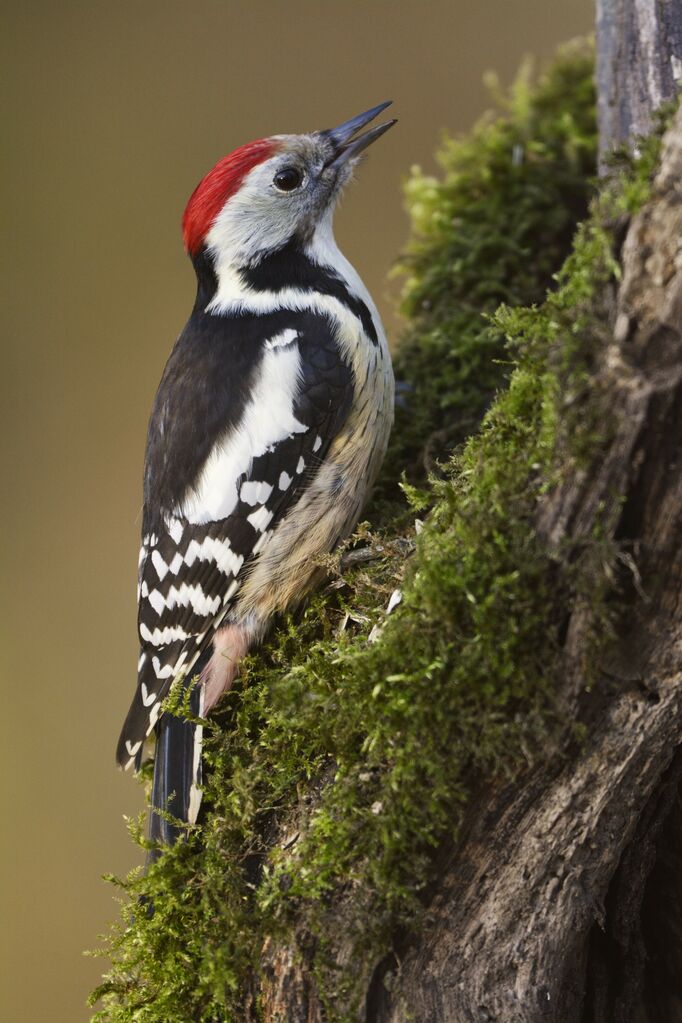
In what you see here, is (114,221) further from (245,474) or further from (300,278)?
(245,474)

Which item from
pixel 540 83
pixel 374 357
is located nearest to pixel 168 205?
pixel 540 83

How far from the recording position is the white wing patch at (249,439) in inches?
82.3

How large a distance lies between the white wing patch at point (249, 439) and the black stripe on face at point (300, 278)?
9.9 inches

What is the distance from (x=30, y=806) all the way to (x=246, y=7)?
189 inches

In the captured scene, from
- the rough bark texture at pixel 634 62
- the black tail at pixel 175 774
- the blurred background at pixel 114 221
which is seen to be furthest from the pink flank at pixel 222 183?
the blurred background at pixel 114 221

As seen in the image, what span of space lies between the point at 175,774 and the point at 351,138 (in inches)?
71.7

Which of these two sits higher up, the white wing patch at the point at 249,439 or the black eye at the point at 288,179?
the black eye at the point at 288,179

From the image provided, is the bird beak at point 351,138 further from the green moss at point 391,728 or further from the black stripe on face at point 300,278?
the green moss at point 391,728

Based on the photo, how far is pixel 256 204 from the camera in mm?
2430

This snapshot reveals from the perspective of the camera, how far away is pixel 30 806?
4.89 m

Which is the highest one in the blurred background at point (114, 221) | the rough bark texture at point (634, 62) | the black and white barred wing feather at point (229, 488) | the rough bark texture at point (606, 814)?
the blurred background at point (114, 221)

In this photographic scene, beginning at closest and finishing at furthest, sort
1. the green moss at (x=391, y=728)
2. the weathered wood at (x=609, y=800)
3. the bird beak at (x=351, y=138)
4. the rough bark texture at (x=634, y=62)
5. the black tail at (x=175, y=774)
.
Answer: the weathered wood at (x=609, y=800)
the green moss at (x=391, y=728)
the black tail at (x=175, y=774)
the rough bark texture at (x=634, y=62)
the bird beak at (x=351, y=138)

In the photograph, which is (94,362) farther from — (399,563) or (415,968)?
(415,968)

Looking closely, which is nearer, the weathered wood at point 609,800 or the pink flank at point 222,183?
the weathered wood at point 609,800
